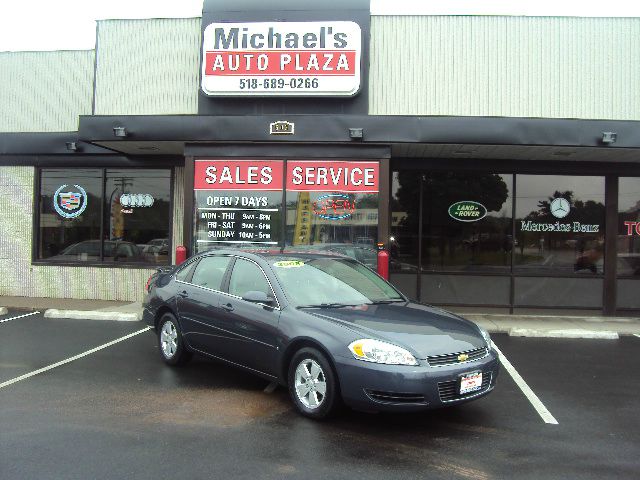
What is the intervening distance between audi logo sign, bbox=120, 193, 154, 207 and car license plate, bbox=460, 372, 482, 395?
976cm

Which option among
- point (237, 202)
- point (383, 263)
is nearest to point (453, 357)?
point (383, 263)

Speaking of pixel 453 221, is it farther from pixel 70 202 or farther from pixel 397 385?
pixel 70 202

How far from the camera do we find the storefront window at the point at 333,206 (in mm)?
10578

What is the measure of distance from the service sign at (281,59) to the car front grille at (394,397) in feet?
24.0

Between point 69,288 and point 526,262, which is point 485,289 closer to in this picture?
point 526,262

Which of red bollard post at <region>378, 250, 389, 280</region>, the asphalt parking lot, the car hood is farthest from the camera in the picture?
red bollard post at <region>378, 250, 389, 280</region>

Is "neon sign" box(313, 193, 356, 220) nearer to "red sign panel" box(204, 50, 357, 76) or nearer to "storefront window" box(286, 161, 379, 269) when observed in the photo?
"storefront window" box(286, 161, 379, 269)

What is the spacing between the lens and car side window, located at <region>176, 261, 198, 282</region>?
6795 mm

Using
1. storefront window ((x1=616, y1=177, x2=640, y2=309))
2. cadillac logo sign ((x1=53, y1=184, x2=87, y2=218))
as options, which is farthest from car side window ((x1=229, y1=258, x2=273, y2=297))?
storefront window ((x1=616, y1=177, x2=640, y2=309))

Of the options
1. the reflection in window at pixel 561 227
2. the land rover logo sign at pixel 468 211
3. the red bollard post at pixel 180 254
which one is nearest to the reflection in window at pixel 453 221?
the land rover logo sign at pixel 468 211

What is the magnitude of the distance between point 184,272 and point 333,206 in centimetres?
440

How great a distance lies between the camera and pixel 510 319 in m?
10.9

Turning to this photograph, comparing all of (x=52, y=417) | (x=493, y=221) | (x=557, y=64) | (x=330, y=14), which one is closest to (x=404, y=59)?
(x=330, y=14)

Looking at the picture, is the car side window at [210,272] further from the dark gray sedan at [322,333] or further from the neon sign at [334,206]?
the neon sign at [334,206]
